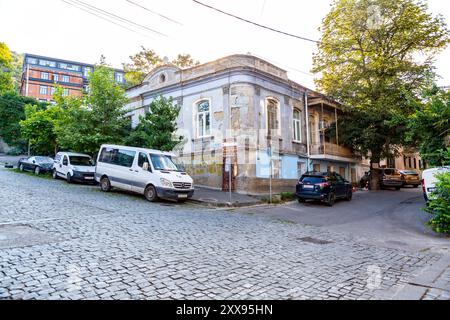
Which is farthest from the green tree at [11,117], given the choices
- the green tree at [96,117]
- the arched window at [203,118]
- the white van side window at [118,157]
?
the white van side window at [118,157]

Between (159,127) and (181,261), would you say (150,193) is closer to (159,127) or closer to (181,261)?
(159,127)

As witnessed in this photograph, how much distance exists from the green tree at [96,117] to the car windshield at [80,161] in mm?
620

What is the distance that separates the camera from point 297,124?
73.7 feet

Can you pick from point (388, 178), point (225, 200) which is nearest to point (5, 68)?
point (225, 200)

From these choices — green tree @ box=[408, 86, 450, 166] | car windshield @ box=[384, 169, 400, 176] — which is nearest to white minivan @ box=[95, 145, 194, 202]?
green tree @ box=[408, 86, 450, 166]

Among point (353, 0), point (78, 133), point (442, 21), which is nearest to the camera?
point (78, 133)

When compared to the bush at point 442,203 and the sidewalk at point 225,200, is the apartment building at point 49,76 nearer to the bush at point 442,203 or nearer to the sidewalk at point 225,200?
the sidewalk at point 225,200

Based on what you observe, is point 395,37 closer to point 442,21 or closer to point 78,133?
point 442,21

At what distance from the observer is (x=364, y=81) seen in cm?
2266

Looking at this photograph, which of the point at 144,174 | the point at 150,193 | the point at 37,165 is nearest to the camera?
the point at 150,193

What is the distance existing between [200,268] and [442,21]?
25.8m

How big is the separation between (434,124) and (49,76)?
79.1 meters

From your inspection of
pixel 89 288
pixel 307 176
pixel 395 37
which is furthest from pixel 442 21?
pixel 89 288

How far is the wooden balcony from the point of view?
22734 mm
